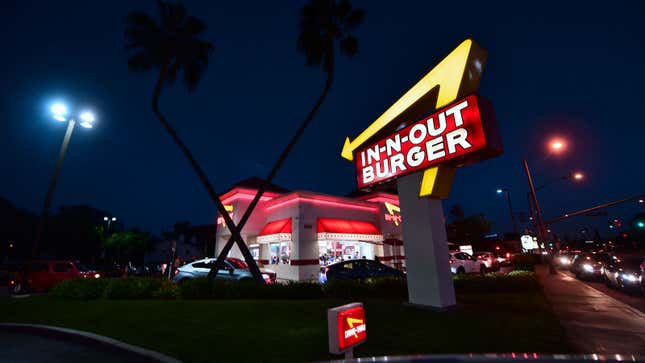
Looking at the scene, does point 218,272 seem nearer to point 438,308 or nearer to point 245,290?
point 245,290

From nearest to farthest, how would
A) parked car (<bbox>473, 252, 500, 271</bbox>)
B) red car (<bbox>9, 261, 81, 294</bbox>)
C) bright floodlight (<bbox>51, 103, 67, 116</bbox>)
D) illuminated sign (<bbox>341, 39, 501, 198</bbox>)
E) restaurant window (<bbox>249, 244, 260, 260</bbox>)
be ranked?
illuminated sign (<bbox>341, 39, 501, 198</bbox>)
bright floodlight (<bbox>51, 103, 67, 116</bbox>)
red car (<bbox>9, 261, 81, 294</bbox>)
parked car (<bbox>473, 252, 500, 271</bbox>)
restaurant window (<bbox>249, 244, 260, 260</bbox>)

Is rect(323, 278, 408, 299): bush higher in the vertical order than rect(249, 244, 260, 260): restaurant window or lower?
lower

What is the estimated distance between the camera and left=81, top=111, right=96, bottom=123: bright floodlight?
1512cm

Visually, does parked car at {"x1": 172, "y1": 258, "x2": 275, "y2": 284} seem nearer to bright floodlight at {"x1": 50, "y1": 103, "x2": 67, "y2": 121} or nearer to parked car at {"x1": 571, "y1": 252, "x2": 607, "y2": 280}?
bright floodlight at {"x1": 50, "y1": 103, "x2": 67, "y2": 121}

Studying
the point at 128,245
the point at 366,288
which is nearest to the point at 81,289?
the point at 366,288

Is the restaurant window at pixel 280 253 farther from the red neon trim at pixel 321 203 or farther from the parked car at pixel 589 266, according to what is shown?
the parked car at pixel 589 266

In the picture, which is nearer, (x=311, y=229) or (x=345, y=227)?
(x=311, y=229)

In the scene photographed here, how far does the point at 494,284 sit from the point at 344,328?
1035 centimetres

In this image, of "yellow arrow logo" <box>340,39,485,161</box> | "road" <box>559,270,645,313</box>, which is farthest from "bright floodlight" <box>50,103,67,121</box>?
"road" <box>559,270,645,313</box>

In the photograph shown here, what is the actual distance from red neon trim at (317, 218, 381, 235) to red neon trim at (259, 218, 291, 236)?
2058mm

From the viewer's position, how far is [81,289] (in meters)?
11.2

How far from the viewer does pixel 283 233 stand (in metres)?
18.9

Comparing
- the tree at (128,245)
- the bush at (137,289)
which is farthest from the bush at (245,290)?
the tree at (128,245)

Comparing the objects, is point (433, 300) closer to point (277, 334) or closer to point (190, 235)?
point (277, 334)
